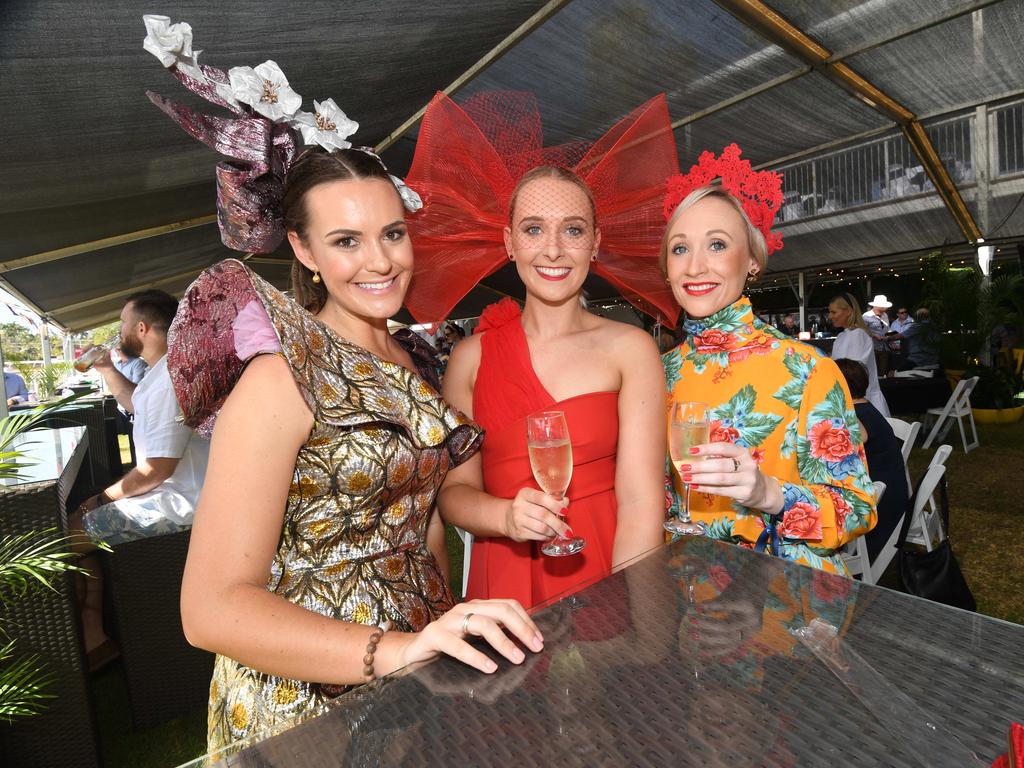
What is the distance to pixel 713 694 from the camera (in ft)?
2.47

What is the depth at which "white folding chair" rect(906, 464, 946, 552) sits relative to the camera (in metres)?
3.38

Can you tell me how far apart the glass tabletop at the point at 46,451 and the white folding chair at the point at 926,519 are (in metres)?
4.11

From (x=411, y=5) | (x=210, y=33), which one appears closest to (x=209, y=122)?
(x=210, y=33)

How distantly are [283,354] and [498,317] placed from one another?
0.95 m

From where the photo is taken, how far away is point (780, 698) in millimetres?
741

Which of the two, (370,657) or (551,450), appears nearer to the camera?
(370,657)

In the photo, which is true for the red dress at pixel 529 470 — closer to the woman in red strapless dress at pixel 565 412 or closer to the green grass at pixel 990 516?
the woman in red strapless dress at pixel 565 412

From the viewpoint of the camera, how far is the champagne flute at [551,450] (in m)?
1.53

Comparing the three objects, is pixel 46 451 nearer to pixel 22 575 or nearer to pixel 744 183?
pixel 22 575

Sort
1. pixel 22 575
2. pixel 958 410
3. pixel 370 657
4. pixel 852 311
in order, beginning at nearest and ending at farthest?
pixel 370 657 → pixel 22 575 → pixel 852 311 → pixel 958 410

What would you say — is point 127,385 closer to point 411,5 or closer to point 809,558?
point 411,5

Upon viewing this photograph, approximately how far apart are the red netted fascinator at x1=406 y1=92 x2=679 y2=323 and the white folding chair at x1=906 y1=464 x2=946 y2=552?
7.44ft

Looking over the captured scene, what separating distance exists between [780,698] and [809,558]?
1.01m

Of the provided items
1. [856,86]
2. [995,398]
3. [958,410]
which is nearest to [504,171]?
[856,86]
